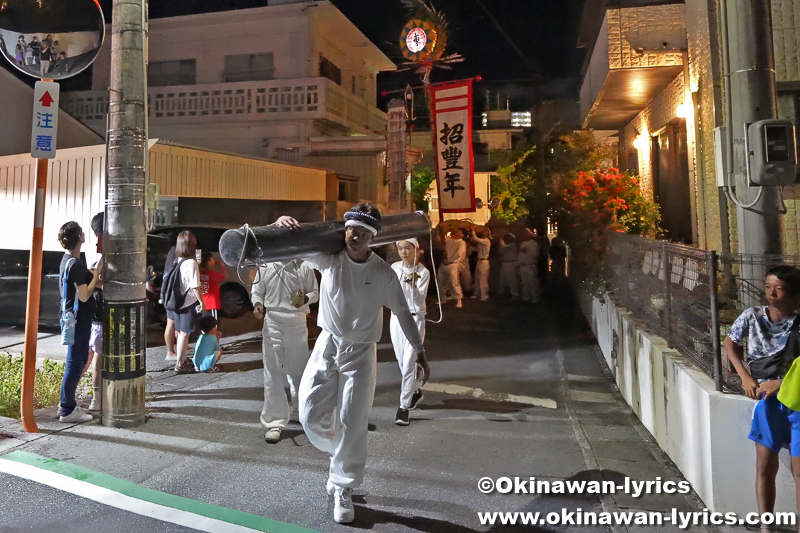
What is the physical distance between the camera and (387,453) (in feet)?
17.1

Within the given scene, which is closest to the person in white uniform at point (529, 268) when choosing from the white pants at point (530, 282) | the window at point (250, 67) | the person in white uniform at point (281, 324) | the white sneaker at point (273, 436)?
the white pants at point (530, 282)

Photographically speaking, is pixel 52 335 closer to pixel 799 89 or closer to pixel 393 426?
pixel 393 426

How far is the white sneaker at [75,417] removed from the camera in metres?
5.73

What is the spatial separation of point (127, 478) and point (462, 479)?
8.38ft

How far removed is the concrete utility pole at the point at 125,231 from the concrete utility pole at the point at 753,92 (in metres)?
5.29

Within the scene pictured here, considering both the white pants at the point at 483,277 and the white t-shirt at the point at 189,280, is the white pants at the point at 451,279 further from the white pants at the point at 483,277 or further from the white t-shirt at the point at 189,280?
the white t-shirt at the point at 189,280

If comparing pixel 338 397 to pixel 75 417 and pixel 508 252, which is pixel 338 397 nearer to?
pixel 75 417

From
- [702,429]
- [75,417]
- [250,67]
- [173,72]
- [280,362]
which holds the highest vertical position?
[173,72]

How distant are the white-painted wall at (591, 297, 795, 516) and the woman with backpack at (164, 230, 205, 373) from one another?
5.55 metres

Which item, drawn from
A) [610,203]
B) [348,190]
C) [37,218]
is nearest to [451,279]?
[610,203]

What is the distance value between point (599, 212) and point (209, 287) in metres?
6.47

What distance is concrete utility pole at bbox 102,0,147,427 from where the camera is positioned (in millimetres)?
5688

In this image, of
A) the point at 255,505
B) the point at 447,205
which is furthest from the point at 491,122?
the point at 255,505

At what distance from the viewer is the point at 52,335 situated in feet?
33.3
